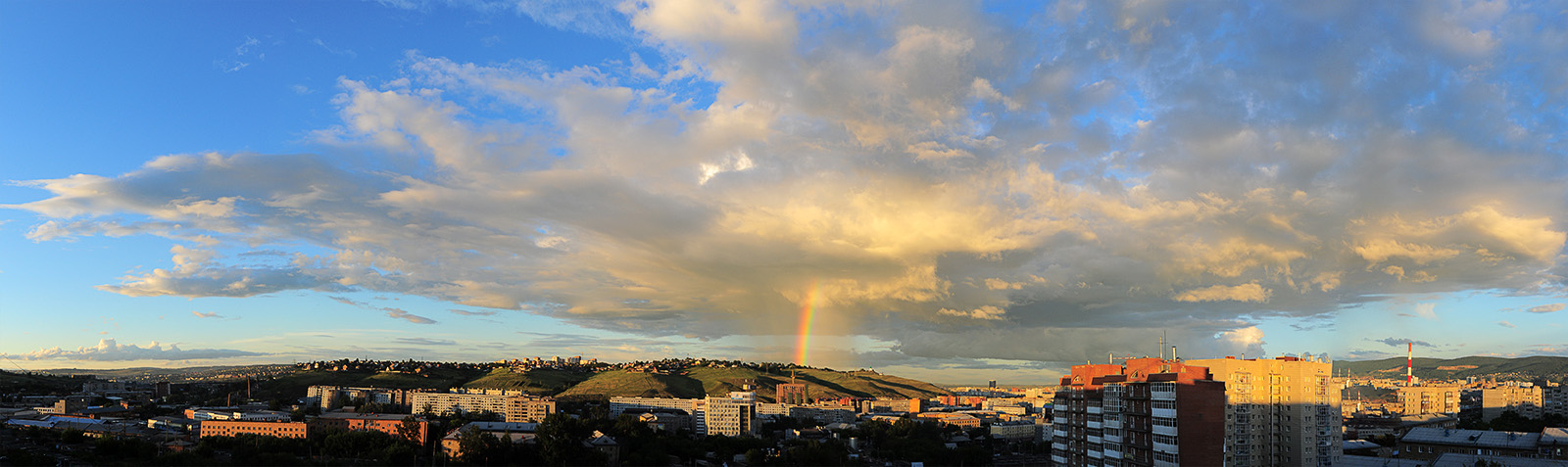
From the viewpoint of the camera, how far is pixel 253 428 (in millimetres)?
112562

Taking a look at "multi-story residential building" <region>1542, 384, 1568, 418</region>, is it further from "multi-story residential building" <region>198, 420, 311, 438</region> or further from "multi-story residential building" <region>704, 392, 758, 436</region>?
"multi-story residential building" <region>198, 420, 311, 438</region>

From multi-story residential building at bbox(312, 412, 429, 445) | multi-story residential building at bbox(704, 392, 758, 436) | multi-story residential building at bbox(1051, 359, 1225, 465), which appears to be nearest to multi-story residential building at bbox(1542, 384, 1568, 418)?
multi-story residential building at bbox(704, 392, 758, 436)

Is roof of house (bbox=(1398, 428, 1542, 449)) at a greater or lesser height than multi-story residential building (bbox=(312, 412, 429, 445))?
greater

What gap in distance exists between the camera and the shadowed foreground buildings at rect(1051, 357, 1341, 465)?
48375mm

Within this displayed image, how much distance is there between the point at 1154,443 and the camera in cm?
4944

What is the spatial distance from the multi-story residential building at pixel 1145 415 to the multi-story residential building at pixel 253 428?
9549cm

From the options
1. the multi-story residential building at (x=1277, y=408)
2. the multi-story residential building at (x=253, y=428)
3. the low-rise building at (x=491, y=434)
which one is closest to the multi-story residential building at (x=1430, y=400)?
the multi-story residential building at (x=1277, y=408)

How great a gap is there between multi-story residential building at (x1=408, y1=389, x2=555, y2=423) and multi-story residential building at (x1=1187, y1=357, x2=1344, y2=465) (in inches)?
4748

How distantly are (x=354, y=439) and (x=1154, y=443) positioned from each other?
87.6 metres

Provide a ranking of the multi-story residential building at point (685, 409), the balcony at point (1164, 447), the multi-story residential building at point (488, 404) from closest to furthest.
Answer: the balcony at point (1164, 447) < the multi-story residential building at point (685, 409) < the multi-story residential building at point (488, 404)

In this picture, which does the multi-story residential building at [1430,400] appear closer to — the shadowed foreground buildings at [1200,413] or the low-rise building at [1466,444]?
the low-rise building at [1466,444]

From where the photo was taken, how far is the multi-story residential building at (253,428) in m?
112

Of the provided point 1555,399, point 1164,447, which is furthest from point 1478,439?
point 1555,399

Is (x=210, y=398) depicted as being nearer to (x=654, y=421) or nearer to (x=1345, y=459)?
(x=654, y=421)
